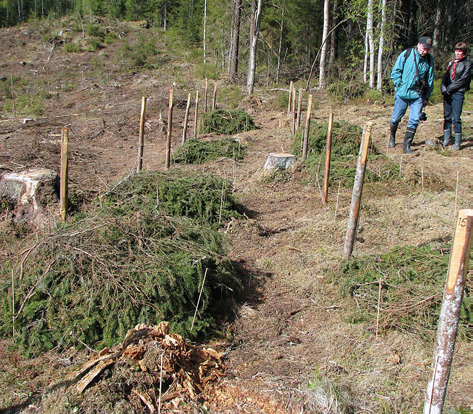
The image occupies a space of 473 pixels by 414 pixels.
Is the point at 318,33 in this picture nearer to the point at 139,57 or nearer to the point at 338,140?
the point at 139,57

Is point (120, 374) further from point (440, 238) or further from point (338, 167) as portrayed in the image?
point (338, 167)

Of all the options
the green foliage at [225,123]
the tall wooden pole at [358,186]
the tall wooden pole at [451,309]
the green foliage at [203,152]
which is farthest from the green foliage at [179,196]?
the green foliage at [225,123]

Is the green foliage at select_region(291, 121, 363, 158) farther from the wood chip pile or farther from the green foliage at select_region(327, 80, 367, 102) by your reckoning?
the green foliage at select_region(327, 80, 367, 102)

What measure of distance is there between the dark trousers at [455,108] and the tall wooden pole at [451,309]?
6.73 metres

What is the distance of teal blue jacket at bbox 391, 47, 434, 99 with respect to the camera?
7.54 meters

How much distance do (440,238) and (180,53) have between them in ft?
97.3

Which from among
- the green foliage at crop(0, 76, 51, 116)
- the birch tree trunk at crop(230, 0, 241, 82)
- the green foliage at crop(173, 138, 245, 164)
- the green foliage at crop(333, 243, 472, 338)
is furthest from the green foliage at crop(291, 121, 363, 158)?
the birch tree trunk at crop(230, 0, 241, 82)

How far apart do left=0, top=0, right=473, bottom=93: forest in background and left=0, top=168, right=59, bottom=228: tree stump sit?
10.1 metres

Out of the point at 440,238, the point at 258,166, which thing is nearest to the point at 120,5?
the point at 258,166

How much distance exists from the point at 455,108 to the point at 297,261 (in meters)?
4.89

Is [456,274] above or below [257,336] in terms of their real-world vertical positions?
above

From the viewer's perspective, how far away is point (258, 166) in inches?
339

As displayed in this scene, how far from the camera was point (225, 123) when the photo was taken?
12039 mm

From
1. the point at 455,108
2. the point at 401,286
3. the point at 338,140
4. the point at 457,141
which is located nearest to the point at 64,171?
the point at 401,286
